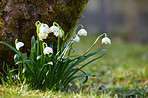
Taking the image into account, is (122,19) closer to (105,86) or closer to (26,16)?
(105,86)

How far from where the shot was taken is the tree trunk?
2.38 metres

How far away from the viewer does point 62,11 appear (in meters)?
2.52

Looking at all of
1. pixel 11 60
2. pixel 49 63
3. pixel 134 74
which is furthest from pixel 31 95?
pixel 134 74

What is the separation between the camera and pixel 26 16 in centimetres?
241

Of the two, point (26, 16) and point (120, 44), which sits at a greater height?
point (120, 44)

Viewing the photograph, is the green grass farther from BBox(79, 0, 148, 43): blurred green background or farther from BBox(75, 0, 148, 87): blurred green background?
BBox(79, 0, 148, 43): blurred green background

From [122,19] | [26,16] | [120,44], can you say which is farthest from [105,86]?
[122,19]

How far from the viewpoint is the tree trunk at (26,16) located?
238cm

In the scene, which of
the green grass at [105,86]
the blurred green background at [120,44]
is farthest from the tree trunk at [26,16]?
the green grass at [105,86]

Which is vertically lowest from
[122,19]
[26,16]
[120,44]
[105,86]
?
[105,86]

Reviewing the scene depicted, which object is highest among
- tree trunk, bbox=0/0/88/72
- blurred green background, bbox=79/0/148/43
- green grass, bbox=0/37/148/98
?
blurred green background, bbox=79/0/148/43

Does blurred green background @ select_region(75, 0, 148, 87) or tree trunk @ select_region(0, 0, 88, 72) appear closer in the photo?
tree trunk @ select_region(0, 0, 88, 72)

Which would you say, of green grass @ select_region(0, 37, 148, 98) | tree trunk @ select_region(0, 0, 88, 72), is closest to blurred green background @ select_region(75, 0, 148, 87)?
green grass @ select_region(0, 37, 148, 98)

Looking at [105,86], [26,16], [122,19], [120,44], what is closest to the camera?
[26,16]
